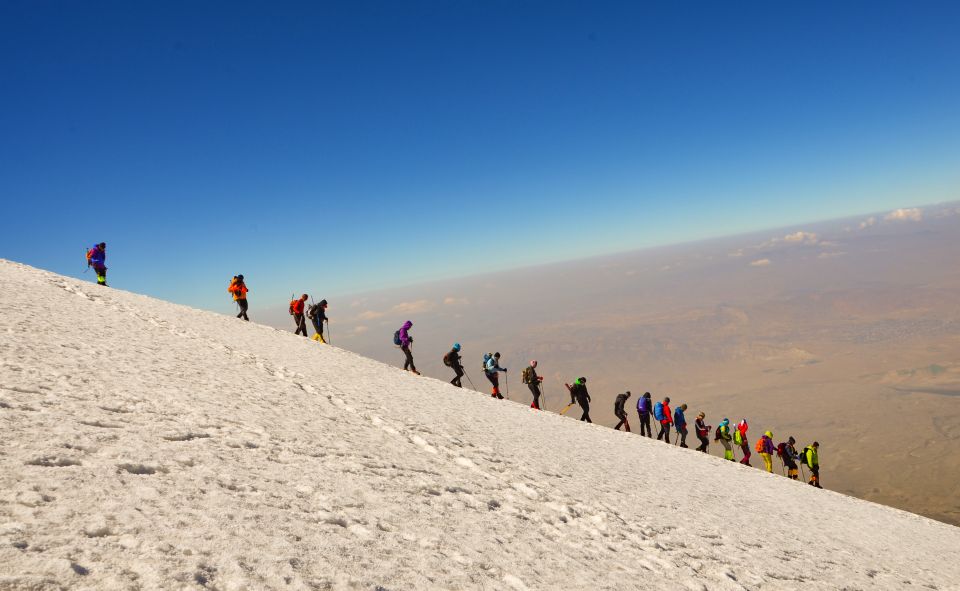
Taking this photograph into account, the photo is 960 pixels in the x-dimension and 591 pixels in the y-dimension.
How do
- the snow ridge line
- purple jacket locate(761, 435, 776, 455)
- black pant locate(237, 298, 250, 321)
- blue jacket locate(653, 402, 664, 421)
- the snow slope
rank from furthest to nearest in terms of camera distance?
black pant locate(237, 298, 250, 321), purple jacket locate(761, 435, 776, 455), blue jacket locate(653, 402, 664, 421), the snow ridge line, the snow slope

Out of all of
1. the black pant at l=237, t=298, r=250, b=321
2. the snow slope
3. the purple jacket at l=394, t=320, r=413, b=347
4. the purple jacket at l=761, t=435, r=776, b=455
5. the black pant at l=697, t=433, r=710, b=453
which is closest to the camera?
the snow slope

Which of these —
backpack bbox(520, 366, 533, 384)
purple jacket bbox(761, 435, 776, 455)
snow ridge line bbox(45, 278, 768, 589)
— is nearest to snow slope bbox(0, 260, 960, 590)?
snow ridge line bbox(45, 278, 768, 589)

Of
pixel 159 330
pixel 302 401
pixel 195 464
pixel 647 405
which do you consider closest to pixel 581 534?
pixel 195 464

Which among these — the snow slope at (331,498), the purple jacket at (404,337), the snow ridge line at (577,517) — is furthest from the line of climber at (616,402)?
the snow ridge line at (577,517)

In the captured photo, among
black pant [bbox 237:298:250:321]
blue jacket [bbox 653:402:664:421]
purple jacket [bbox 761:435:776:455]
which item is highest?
black pant [bbox 237:298:250:321]

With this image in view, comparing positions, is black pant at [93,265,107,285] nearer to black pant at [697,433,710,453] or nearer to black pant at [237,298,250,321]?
black pant at [237,298,250,321]

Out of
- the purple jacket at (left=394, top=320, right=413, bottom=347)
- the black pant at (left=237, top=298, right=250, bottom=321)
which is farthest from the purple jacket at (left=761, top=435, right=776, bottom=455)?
the black pant at (left=237, top=298, right=250, bottom=321)

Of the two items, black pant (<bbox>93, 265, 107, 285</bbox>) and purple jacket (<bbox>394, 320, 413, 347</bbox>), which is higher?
black pant (<bbox>93, 265, 107, 285</bbox>)

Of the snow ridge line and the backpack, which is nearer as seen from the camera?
the snow ridge line

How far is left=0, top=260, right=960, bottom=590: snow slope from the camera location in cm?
323

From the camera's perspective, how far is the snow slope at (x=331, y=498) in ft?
10.6

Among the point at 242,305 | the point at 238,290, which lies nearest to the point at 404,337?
the point at 242,305

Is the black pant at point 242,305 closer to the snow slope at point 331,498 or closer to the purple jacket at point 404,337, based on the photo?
the purple jacket at point 404,337

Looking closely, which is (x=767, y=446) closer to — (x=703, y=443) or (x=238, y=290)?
(x=703, y=443)
